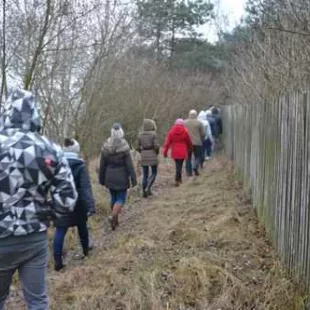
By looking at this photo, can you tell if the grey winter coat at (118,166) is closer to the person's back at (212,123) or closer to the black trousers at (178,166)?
the black trousers at (178,166)

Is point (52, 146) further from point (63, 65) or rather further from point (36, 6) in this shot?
point (63, 65)

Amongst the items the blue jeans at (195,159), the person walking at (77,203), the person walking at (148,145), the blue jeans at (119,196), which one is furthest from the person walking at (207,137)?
the person walking at (77,203)

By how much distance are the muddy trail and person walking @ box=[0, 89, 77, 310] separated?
1334 millimetres

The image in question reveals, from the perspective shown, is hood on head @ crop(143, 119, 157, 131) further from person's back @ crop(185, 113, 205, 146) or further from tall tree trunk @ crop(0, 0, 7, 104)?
tall tree trunk @ crop(0, 0, 7, 104)

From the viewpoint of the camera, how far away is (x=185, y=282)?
17.4 feet

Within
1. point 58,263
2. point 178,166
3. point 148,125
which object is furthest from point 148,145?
point 58,263

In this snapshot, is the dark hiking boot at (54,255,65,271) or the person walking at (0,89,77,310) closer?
the person walking at (0,89,77,310)

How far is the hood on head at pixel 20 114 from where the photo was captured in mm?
3851

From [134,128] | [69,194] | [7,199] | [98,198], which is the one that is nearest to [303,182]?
[69,194]

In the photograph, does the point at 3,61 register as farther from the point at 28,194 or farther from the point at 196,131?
the point at 196,131

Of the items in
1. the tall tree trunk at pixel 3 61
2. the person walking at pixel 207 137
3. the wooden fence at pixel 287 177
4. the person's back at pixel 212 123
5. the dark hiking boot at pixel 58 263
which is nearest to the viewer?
the wooden fence at pixel 287 177

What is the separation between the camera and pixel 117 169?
8789 millimetres

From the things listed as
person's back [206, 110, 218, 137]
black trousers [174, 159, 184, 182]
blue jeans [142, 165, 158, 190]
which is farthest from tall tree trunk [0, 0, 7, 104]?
person's back [206, 110, 218, 137]

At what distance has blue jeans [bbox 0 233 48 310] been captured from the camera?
3750 millimetres
